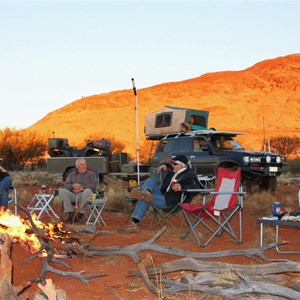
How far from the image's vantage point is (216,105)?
163 feet

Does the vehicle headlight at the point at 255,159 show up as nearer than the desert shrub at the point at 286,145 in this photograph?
Yes

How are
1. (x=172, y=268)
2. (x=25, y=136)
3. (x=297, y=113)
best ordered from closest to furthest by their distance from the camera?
(x=172, y=268)
(x=25, y=136)
(x=297, y=113)

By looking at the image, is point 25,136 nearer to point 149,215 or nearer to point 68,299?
point 149,215

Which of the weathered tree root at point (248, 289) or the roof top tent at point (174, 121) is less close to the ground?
the roof top tent at point (174, 121)

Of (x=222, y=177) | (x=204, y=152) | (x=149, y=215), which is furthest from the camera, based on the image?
(x=204, y=152)

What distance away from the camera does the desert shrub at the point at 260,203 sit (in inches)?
418

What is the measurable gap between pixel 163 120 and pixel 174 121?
0.42m

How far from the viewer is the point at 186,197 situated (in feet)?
25.7

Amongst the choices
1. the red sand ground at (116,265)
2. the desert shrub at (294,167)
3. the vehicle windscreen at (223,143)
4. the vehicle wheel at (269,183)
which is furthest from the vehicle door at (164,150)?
the desert shrub at (294,167)

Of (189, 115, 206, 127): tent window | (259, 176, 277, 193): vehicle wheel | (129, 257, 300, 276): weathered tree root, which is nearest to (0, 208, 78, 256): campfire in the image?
(129, 257, 300, 276): weathered tree root

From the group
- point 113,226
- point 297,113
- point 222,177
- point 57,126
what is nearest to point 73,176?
point 113,226

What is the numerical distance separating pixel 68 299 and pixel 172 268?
0.93m

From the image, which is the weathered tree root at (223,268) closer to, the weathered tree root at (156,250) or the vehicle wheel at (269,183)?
the weathered tree root at (156,250)

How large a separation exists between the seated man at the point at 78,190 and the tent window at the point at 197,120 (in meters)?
6.06
